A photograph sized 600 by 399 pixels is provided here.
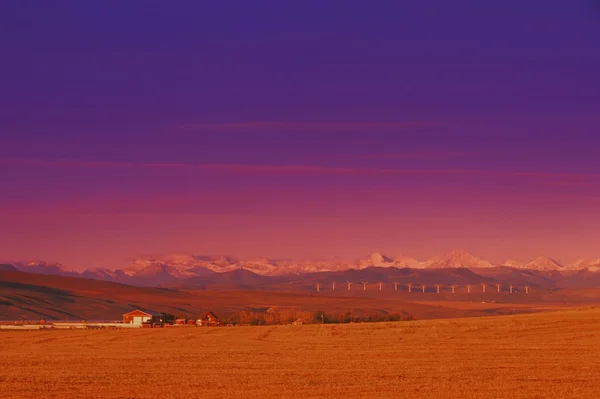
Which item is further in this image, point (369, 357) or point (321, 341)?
point (321, 341)

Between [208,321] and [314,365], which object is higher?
[208,321]

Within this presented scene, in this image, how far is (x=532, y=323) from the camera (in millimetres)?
89500

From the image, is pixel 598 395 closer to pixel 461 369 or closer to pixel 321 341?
pixel 461 369

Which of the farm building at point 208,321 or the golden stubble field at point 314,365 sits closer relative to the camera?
the golden stubble field at point 314,365

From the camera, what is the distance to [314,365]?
48.3 meters

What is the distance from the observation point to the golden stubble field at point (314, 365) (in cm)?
3675

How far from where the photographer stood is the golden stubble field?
1447 inches

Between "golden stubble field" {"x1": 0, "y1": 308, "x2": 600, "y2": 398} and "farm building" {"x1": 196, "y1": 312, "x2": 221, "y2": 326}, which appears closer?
"golden stubble field" {"x1": 0, "y1": 308, "x2": 600, "y2": 398}

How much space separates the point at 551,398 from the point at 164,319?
10669 centimetres

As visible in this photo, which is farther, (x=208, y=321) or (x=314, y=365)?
(x=208, y=321)

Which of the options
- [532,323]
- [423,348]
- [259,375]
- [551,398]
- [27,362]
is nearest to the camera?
[551,398]

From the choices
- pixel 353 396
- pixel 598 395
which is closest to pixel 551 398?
pixel 598 395

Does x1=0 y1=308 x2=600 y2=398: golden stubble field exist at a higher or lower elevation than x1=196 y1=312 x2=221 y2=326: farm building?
lower

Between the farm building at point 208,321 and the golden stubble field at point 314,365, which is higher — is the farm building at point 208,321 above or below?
above
